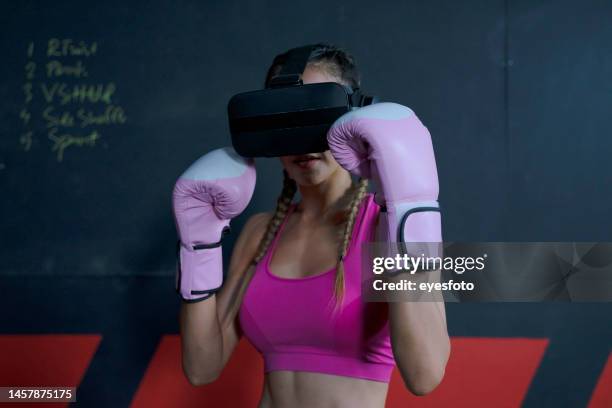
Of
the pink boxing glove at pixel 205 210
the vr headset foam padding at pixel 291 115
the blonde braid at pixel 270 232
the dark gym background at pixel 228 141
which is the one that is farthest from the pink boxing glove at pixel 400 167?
the dark gym background at pixel 228 141

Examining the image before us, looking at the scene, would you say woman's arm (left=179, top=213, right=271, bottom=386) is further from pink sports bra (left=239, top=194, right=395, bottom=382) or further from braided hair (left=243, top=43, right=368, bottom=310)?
braided hair (left=243, top=43, right=368, bottom=310)

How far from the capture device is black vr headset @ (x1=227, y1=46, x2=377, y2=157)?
3.20 feet

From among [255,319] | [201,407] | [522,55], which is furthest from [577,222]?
[201,407]

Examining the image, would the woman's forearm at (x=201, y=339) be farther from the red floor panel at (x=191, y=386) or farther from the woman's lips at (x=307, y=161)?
the red floor panel at (x=191, y=386)

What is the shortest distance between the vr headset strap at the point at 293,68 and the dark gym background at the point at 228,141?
2.03ft

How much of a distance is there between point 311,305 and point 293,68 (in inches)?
15.3

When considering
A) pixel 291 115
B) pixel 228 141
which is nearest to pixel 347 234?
pixel 291 115

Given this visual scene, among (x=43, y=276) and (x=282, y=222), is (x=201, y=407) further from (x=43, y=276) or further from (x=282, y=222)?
(x=282, y=222)

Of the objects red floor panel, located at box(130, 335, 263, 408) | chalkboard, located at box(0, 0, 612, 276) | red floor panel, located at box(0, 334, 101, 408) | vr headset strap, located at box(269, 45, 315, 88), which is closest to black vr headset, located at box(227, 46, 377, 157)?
vr headset strap, located at box(269, 45, 315, 88)

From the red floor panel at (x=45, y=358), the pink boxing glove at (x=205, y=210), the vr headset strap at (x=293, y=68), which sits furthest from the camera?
the red floor panel at (x=45, y=358)

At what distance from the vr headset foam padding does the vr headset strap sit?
0.12 feet

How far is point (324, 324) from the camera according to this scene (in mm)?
1054

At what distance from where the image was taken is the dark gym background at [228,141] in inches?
64.1

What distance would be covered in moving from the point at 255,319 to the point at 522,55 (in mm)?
992
